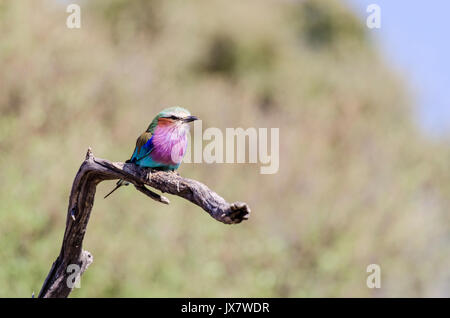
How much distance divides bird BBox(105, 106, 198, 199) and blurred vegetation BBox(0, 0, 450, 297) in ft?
19.0

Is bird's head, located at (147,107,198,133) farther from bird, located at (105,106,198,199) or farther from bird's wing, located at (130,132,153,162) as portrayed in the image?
bird's wing, located at (130,132,153,162)

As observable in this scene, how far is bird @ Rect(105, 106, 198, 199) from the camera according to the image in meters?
4.11

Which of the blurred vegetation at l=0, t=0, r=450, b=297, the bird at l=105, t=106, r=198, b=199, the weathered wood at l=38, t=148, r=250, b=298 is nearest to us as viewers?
the weathered wood at l=38, t=148, r=250, b=298

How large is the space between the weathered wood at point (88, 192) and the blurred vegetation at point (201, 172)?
5312 mm

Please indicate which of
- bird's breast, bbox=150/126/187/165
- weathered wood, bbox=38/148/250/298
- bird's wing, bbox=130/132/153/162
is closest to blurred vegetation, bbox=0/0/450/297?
weathered wood, bbox=38/148/250/298

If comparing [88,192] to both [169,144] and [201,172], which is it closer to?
[169,144]

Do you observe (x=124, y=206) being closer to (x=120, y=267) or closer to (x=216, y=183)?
(x=120, y=267)

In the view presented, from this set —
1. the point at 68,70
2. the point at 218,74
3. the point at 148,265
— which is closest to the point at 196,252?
the point at 148,265

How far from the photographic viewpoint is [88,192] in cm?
405

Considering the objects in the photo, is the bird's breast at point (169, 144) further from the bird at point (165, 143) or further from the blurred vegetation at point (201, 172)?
the blurred vegetation at point (201, 172)

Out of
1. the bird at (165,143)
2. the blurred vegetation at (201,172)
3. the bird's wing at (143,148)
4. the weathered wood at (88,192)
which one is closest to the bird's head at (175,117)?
the bird at (165,143)
